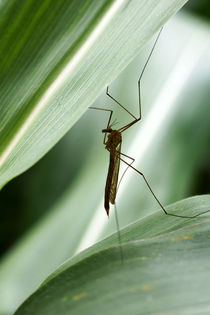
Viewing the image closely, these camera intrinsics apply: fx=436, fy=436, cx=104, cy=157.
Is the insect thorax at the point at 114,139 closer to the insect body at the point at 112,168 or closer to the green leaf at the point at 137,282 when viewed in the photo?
the insect body at the point at 112,168

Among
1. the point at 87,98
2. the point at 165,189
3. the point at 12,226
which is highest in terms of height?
the point at 87,98

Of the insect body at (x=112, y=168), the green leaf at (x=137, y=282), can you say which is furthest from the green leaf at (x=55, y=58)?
the insect body at (x=112, y=168)

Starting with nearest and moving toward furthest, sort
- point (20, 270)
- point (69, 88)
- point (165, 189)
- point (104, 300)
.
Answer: point (104, 300)
point (69, 88)
point (20, 270)
point (165, 189)

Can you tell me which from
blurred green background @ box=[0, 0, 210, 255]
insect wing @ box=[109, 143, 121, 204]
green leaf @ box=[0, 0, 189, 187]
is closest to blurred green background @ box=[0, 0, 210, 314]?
blurred green background @ box=[0, 0, 210, 255]

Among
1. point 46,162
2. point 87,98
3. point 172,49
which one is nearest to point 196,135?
point 172,49

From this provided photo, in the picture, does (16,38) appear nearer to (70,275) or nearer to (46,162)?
(70,275)

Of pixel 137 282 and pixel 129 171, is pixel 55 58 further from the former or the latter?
pixel 129 171
